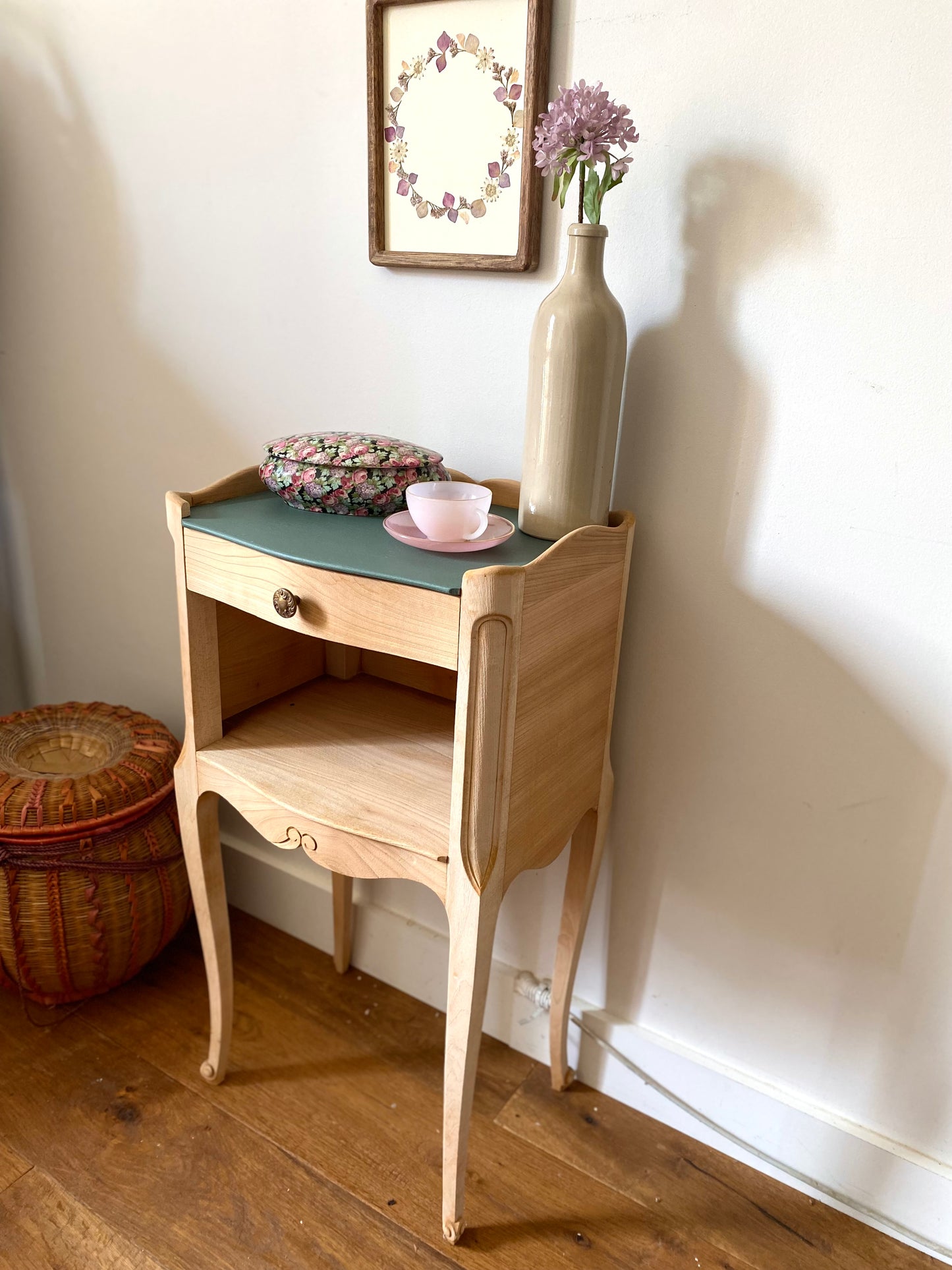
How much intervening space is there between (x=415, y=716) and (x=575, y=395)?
47cm

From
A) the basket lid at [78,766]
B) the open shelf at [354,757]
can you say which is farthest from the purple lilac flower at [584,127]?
the basket lid at [78,766]

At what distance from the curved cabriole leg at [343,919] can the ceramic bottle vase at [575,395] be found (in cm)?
73

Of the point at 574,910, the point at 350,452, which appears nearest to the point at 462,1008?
the point at 574,910

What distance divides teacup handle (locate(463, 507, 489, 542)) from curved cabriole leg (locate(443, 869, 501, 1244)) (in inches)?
13.5

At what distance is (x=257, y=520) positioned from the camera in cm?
104

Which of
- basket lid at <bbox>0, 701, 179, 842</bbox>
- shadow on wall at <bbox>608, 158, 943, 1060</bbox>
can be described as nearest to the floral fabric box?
shadow on wall at <bbox>608, 158, 943, 1060</bbox>

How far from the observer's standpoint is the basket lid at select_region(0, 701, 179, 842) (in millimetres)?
1301

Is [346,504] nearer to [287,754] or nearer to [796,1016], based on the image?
[287,754]

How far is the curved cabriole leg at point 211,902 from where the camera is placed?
3.80ft

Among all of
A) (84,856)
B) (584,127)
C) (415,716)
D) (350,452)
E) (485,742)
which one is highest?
(584,127)

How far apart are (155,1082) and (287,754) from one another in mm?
591

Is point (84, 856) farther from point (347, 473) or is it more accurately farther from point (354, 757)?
point (347, 473)

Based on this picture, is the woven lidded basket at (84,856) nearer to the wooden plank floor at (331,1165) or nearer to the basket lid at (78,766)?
the basket lid at (78,766)

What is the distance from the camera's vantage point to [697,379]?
40.1 inches
